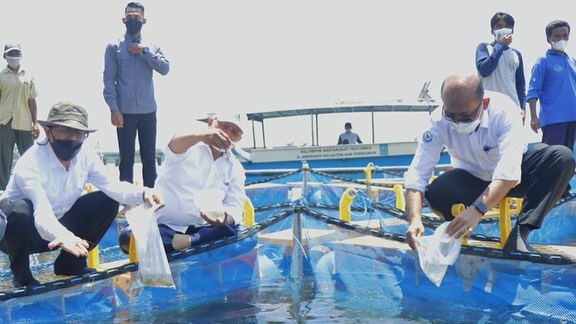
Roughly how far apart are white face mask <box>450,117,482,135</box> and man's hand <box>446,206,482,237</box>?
472 millimetres

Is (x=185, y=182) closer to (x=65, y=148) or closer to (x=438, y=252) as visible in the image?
(x=65, y=148)

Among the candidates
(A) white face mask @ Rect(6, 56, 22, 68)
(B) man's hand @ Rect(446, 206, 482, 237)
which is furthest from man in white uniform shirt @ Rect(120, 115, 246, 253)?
(A) white face mask @ Rect(6, 56, 22, 68)

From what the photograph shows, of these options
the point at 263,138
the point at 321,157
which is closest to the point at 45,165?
the point at 321,157

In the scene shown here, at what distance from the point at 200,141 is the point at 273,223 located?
77cm

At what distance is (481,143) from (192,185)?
1.77 metres

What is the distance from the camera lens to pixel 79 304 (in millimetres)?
3229

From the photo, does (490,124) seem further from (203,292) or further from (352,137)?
(352,137)

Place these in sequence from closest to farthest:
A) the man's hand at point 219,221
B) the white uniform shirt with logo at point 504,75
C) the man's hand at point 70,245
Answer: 1. the man's hand at point 70,245
2. the man's hand at point 219,221
3. the white uniform shirt with logo at point 504,75

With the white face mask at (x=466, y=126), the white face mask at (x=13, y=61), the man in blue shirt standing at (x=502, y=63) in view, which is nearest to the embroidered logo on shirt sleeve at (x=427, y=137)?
the white face mask at (x=466, y=126)

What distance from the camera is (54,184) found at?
11.2 ft

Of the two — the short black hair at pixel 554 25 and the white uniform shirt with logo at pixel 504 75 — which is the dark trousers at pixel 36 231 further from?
the short black hair at pixel 554 25

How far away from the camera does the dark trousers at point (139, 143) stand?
5.44 m

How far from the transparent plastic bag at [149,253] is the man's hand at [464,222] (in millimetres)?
1532

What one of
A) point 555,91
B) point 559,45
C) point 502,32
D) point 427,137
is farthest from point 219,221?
point 559,45
